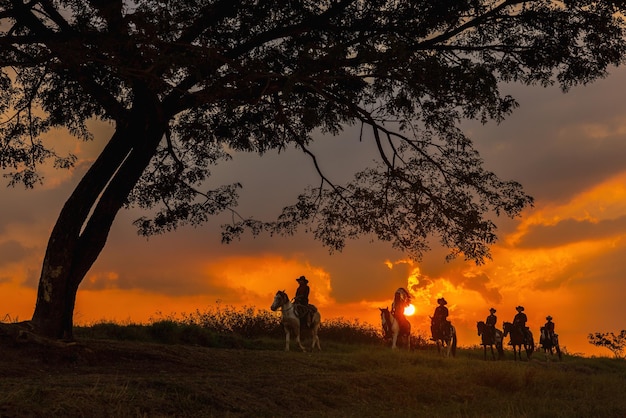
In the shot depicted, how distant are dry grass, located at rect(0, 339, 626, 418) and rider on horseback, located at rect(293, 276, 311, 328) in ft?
17.2

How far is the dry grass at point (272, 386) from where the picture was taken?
11.2 meters

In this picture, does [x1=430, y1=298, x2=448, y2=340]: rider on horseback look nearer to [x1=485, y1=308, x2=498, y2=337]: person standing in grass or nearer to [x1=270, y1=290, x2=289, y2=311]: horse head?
[x1=485, y1=308, x2=498, y2=337]: person standing in grass

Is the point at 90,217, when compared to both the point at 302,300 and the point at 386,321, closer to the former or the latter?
the point at 302,300

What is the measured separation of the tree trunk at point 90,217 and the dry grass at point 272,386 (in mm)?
1207

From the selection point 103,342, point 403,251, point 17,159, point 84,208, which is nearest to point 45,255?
point 84,208

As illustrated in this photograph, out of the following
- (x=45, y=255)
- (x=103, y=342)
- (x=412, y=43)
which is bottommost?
(x=103, y=342)

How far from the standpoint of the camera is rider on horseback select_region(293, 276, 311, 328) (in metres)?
25.3

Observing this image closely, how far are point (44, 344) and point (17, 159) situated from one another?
22.6 ft

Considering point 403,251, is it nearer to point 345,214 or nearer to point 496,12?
point 345,214

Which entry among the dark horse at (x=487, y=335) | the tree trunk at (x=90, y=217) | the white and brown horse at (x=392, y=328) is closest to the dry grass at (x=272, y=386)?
the tree trunk at (x=90, y=217)

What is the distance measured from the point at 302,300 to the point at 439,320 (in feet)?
17.9

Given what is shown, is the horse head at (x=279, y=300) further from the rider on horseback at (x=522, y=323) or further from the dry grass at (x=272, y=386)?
the rider on horseback at (x=522, y=323)

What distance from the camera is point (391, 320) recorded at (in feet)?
88.8

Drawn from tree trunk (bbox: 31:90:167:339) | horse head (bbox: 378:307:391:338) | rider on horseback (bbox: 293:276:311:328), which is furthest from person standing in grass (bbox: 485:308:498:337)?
tree trunk (bbox: 31:90:167:339)
